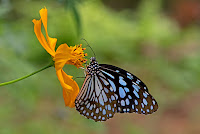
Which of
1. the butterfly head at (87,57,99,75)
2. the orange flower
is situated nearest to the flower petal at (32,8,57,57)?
the orange flower

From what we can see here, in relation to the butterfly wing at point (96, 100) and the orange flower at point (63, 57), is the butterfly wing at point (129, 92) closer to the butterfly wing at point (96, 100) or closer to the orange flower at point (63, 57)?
the butterfly wing at point (96, 100)

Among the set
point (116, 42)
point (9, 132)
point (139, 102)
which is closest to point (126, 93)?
point (139, 102)

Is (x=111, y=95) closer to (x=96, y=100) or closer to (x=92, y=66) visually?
(x=96, y=100)

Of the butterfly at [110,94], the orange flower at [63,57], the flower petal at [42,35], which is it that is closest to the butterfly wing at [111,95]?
the butterfly at [110,94]

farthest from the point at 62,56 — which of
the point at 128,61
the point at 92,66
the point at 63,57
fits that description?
the point at 128,61

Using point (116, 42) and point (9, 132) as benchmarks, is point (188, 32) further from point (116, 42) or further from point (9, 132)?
point (9, 132)

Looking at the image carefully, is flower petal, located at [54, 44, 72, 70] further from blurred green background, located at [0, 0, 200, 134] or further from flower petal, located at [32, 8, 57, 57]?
blurred green background, located at [0, 0, 200, 134]

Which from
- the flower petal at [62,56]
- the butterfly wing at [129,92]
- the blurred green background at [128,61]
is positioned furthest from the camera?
the blurred green background at [128,61]

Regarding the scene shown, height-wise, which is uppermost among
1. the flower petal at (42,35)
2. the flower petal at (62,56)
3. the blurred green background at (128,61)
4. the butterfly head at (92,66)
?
the blurred green background at (128,61)
